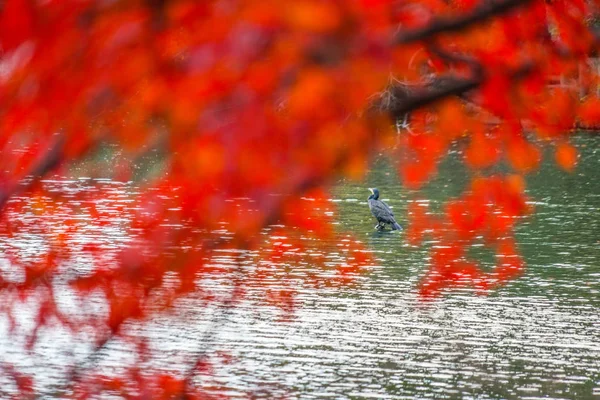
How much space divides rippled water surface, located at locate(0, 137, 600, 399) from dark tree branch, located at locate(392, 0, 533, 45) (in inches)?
269

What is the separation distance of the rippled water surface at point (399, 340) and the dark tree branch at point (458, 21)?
22.4ft

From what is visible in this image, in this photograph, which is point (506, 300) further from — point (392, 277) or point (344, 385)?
point (344, 385)

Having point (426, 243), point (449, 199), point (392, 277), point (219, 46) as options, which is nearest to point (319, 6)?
point (219, 46)

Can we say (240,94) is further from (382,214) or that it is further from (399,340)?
(382,214)

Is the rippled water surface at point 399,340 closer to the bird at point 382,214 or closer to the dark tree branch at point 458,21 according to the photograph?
the bird at point 382,214

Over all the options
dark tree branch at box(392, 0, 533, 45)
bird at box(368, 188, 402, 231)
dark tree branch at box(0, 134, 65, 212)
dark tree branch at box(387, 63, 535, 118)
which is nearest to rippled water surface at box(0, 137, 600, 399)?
bird at box(368, 188, 402, 231)

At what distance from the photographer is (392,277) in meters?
20.2

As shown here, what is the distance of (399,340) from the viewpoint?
15.5m

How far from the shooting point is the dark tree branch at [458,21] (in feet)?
13.0

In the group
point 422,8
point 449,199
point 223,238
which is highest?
point 449,199

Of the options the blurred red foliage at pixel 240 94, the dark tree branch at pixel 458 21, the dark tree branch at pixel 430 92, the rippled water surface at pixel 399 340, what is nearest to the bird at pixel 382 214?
the rippled water surface at pixel 399 340

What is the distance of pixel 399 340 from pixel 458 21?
39.0 ft

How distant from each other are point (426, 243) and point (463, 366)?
9.59 meters

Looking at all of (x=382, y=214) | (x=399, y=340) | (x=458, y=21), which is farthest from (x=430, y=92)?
(x=382, y=214)
